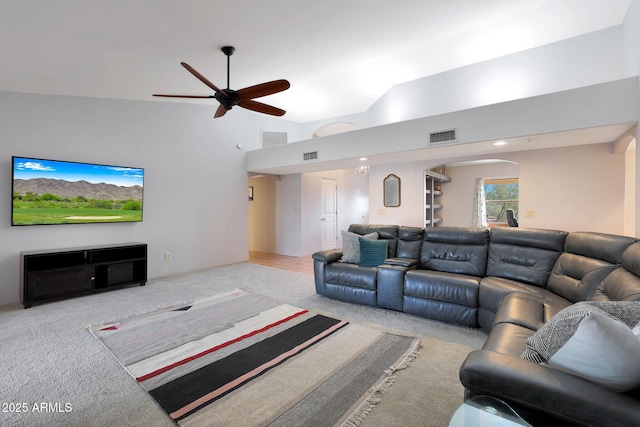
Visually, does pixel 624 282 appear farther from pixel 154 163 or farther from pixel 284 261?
pixel 154 163

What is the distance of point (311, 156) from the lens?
16.6 ft

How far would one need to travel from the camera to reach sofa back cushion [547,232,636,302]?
7.49ft

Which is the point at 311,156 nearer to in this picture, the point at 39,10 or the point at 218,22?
the point at 218,22

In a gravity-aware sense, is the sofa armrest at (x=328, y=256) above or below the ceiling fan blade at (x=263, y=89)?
below

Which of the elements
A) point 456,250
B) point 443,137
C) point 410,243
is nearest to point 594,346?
point 456,250

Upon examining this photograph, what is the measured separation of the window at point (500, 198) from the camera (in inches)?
277

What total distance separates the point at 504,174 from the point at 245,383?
22.8 feet

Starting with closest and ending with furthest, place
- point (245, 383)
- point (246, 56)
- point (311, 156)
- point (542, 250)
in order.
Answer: point (245, 383), point (542, 250), point (246, 56), point (311, 156)

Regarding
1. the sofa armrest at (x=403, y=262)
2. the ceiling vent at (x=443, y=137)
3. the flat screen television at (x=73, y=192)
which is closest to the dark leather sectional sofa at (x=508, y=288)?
the sofa armrest at (x=403, y=262)

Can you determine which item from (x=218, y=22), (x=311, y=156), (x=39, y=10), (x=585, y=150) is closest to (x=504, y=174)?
(x=585, y=150)

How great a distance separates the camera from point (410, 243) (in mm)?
3893

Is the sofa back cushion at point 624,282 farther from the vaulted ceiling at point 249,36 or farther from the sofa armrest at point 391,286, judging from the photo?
the vaulted ceiling at point 249,36

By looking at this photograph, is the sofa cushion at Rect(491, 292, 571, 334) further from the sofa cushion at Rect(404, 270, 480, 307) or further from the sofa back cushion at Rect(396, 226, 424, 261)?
the sofa back cushion at Rect(396, 226, 424, 261)

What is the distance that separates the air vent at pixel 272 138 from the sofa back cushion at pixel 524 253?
4.96 metres
